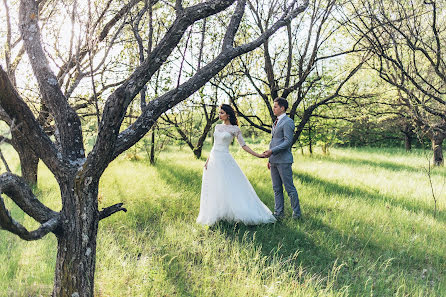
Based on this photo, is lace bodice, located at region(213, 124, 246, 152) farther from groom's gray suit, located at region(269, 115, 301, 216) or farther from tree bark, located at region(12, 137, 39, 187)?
tree bark, located at region(12, 137, 39, 187)

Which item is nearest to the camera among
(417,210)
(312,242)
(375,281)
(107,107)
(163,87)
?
(107,107)

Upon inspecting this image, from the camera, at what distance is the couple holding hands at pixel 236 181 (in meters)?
5.73

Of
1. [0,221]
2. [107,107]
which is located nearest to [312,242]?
[107,107]

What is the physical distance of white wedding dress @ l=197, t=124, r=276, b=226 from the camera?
225 inches

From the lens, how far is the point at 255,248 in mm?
4902

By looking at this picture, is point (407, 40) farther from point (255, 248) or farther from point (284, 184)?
point (255, 248)

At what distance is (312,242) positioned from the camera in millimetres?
5215

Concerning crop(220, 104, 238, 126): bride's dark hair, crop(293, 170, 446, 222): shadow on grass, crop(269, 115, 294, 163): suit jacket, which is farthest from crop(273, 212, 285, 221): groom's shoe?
crop(293, 170, 446, 222): shadow on grass

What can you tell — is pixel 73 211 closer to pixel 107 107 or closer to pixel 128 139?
pixel 128 139

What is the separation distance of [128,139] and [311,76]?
8576mm

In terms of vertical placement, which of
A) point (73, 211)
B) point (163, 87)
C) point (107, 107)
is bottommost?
point (73, 211)

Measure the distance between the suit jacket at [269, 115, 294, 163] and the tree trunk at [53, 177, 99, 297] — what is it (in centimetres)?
393

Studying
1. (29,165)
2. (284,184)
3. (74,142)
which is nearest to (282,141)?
(284,184)

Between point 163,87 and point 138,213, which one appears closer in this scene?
point 138,213
